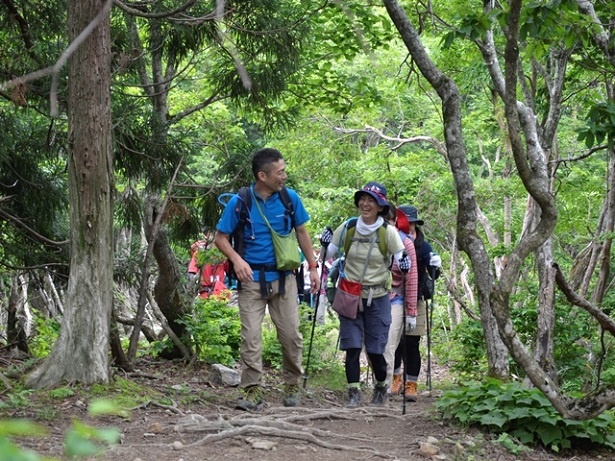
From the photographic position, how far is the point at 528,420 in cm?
593

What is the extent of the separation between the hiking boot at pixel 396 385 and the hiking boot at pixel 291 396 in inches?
95.8

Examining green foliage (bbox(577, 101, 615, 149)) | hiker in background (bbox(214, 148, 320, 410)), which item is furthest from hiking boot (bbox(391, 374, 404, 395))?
green foliage (bbox(577, 101, 615, 149))

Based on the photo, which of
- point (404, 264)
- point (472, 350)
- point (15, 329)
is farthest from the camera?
point (472, 350)

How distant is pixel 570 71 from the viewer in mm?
12469

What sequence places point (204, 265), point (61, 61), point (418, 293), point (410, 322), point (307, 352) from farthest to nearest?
point (307, 352), point (204, 265), point (418, 293), point (410, 322), point (61, 61)

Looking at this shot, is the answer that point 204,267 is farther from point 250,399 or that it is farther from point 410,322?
point 250,399

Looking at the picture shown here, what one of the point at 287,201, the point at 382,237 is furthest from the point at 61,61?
the point at 382,237

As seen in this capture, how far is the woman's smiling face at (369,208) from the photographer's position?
747cm

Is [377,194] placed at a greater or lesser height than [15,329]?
greater

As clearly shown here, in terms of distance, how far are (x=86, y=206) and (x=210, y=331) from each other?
3.40m

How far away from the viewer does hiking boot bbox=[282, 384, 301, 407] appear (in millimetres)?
7434

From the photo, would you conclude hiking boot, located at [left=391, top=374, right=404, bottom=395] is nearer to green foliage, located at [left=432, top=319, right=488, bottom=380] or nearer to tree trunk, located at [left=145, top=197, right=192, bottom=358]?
green foliage, located at [left=432, top=319, right=488, bottom=380]

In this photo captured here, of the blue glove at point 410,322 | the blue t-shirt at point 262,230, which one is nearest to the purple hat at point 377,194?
the blue t-shirt at point 262,230

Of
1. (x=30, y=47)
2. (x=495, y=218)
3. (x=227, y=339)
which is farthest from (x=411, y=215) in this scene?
(x=495, y=218)
